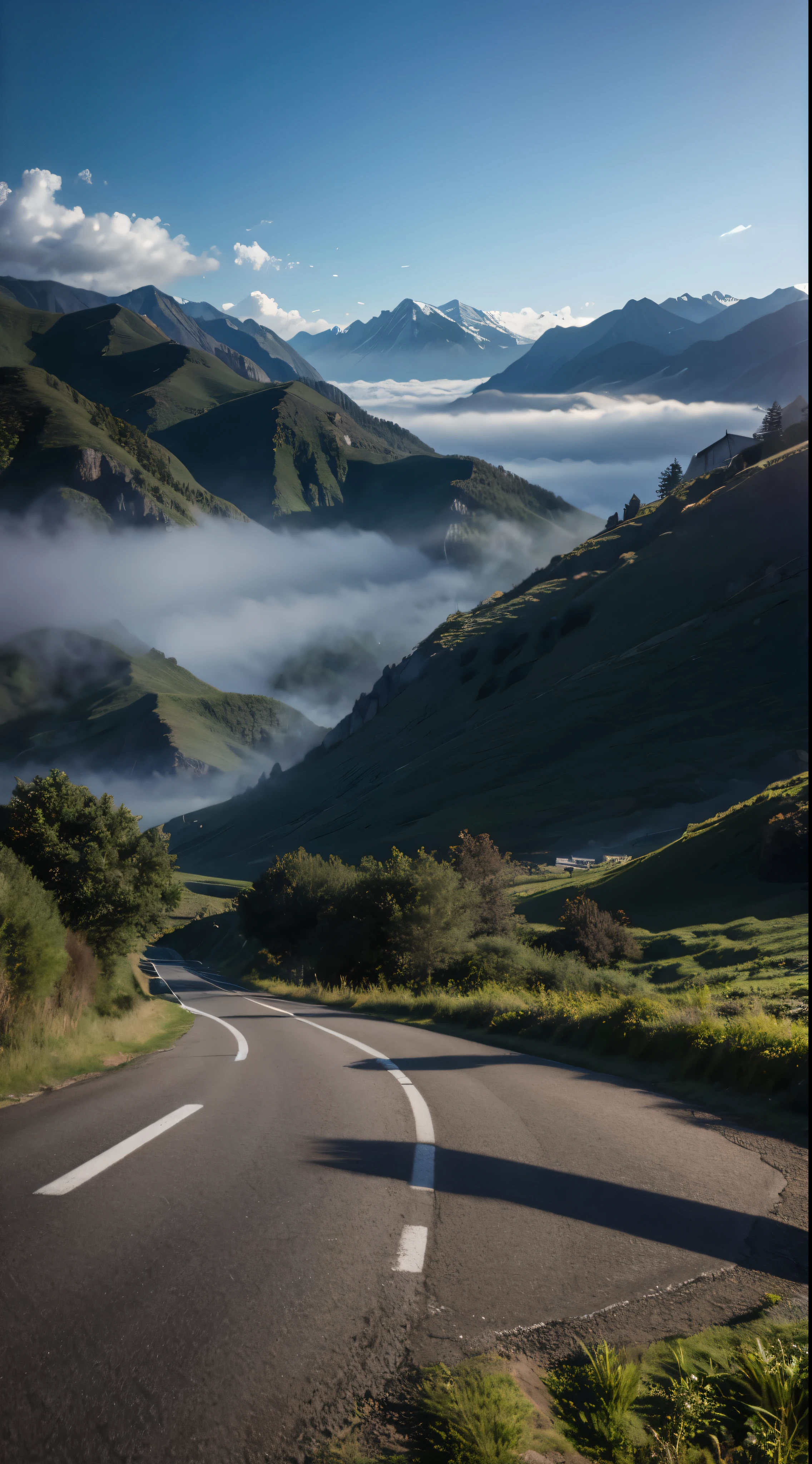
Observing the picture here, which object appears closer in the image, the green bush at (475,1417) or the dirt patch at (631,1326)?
the green bush at (475,1417)

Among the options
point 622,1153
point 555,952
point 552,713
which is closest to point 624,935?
point 555,952

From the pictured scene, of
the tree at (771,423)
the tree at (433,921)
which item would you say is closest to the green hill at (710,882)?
the tree at (433,921)

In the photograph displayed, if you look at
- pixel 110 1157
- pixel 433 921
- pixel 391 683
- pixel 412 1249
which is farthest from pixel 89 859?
pixel 391 683

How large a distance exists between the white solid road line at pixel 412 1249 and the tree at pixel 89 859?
518 inches

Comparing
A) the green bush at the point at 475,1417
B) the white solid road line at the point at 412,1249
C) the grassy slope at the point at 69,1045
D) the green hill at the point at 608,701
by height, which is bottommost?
the grassy slope at the point at 69,1045

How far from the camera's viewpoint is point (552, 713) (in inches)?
4626

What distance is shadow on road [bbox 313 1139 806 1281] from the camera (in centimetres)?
520

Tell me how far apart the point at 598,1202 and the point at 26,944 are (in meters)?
9.97

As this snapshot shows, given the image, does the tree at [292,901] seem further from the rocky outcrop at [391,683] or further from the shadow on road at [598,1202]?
the rocky outcrop at [391,683]

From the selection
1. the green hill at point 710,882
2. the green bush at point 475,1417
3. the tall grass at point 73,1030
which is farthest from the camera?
the green hill at point 710,882

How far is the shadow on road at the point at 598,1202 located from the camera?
5195 mm

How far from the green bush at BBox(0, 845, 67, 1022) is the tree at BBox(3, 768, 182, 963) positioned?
339 cm

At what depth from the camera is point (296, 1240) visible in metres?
5.19

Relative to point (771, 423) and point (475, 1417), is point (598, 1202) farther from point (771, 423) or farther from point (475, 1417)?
point (771, 423)
